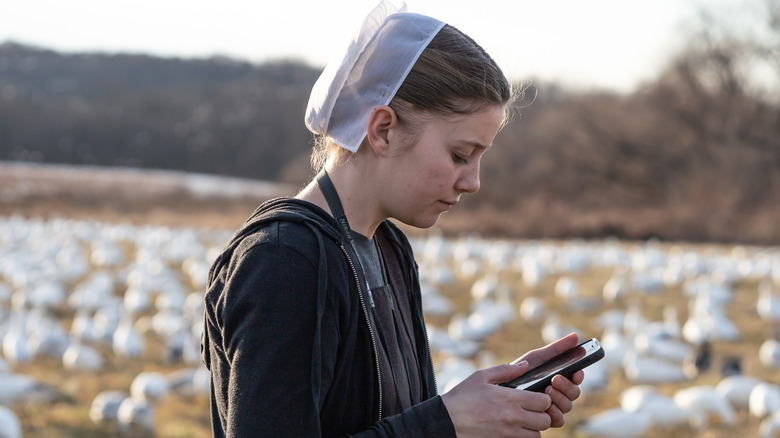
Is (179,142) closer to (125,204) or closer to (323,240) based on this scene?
(125,204)

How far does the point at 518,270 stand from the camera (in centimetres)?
1558

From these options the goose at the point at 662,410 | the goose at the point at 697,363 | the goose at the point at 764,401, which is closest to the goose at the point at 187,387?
the goose at the point at 662,410

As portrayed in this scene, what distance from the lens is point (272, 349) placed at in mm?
1240

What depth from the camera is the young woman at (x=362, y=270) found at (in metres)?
1.25

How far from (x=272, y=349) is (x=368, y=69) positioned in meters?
0.53

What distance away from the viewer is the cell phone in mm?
1487

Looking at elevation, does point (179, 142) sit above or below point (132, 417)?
above

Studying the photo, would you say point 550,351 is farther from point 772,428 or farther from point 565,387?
point 772,428

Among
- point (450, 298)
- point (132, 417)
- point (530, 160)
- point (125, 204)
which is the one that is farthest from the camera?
point (530, 160)

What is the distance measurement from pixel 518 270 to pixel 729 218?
39.7 ft

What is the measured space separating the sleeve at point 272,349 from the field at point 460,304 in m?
4.71

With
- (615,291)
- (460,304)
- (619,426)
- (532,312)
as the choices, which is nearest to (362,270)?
(619,426)

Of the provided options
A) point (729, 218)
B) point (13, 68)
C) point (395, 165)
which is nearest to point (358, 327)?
point (395, 165)

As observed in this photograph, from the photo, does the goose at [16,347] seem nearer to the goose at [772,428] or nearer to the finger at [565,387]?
the goose at [772,428]
